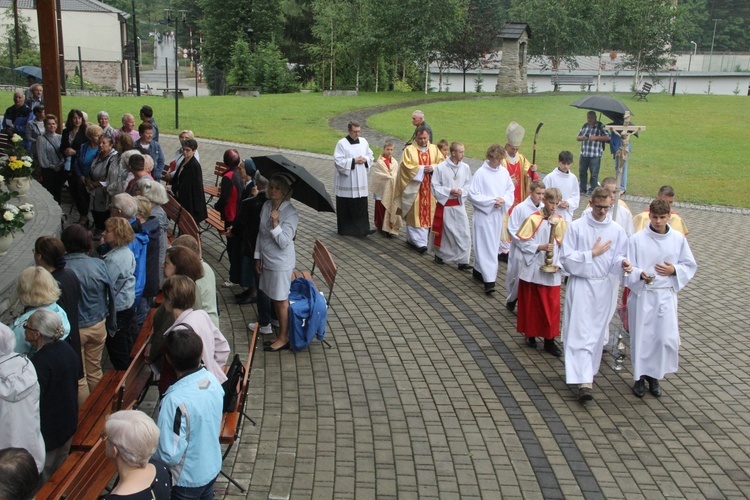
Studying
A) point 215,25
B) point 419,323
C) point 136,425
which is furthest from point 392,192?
point 215,25

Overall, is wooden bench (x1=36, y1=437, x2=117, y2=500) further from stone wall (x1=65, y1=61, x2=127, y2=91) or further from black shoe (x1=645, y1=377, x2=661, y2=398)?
stone wall (x1=65, y1=61, x2=127, y2=91)

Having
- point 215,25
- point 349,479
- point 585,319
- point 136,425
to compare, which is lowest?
point 349,479

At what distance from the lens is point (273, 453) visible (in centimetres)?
656

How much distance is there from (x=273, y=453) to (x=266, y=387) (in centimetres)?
129

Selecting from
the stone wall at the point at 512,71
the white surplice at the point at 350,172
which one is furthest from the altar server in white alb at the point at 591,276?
the stone wall at the point at 512,71

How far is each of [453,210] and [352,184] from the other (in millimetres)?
2077

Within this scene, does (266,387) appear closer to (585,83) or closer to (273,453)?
(273,453)

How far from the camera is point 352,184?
1345cm

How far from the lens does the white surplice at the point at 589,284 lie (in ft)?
26.5

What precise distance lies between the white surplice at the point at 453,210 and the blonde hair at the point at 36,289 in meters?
7.15

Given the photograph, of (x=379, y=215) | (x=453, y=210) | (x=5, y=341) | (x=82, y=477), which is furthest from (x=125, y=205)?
(x=379, y=215)

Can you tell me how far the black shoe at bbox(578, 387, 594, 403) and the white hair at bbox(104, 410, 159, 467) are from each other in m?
4.83

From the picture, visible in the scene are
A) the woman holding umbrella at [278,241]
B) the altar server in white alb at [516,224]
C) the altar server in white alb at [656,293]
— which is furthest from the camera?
the altar server in white alb at [516,224]

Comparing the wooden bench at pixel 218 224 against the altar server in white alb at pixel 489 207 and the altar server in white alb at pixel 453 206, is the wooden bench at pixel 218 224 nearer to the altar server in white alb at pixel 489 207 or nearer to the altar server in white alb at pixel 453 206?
→ the altar server in white alb at pixel 453 206
